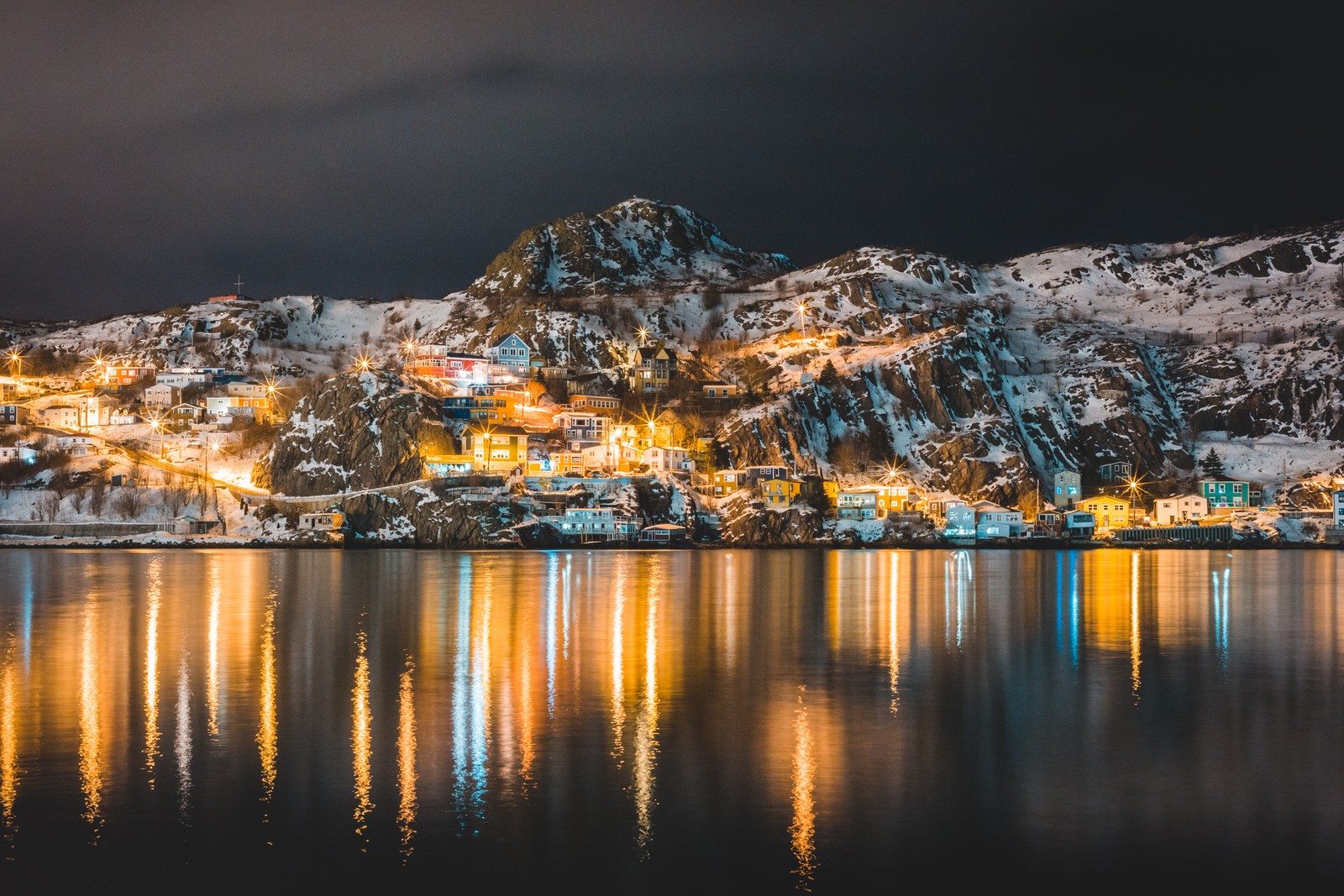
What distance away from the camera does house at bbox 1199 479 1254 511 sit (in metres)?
99.6

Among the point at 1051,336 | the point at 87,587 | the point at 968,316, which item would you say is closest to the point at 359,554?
the point at 87,587

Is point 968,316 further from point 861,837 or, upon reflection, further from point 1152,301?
point 861,837

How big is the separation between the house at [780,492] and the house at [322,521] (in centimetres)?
3112

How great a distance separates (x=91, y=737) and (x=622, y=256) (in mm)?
145535

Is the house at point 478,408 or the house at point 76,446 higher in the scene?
the house at point 478,408

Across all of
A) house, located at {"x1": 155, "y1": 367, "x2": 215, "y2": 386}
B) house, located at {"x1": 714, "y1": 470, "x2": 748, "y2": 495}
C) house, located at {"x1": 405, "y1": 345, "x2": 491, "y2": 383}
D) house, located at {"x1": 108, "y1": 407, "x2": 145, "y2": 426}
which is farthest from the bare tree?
house, located at {"x1": 714, "y1": 470, "x2": 748, "y2": 495}

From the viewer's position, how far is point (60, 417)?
4311 inches

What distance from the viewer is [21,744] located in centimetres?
1941

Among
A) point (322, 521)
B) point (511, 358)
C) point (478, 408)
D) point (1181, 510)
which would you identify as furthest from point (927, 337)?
point (322, 521)

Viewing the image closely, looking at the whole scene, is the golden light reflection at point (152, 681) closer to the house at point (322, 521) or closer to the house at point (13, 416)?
the house at point (322, 521)

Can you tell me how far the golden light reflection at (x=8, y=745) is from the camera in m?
15.4

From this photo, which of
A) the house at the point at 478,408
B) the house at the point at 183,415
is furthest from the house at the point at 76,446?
the house at the point at 478,408

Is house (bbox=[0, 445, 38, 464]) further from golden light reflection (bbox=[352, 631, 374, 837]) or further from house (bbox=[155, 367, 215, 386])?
golden light reflection (bbox=[352, 631, 374, 837])

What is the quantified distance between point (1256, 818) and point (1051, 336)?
125 metres
